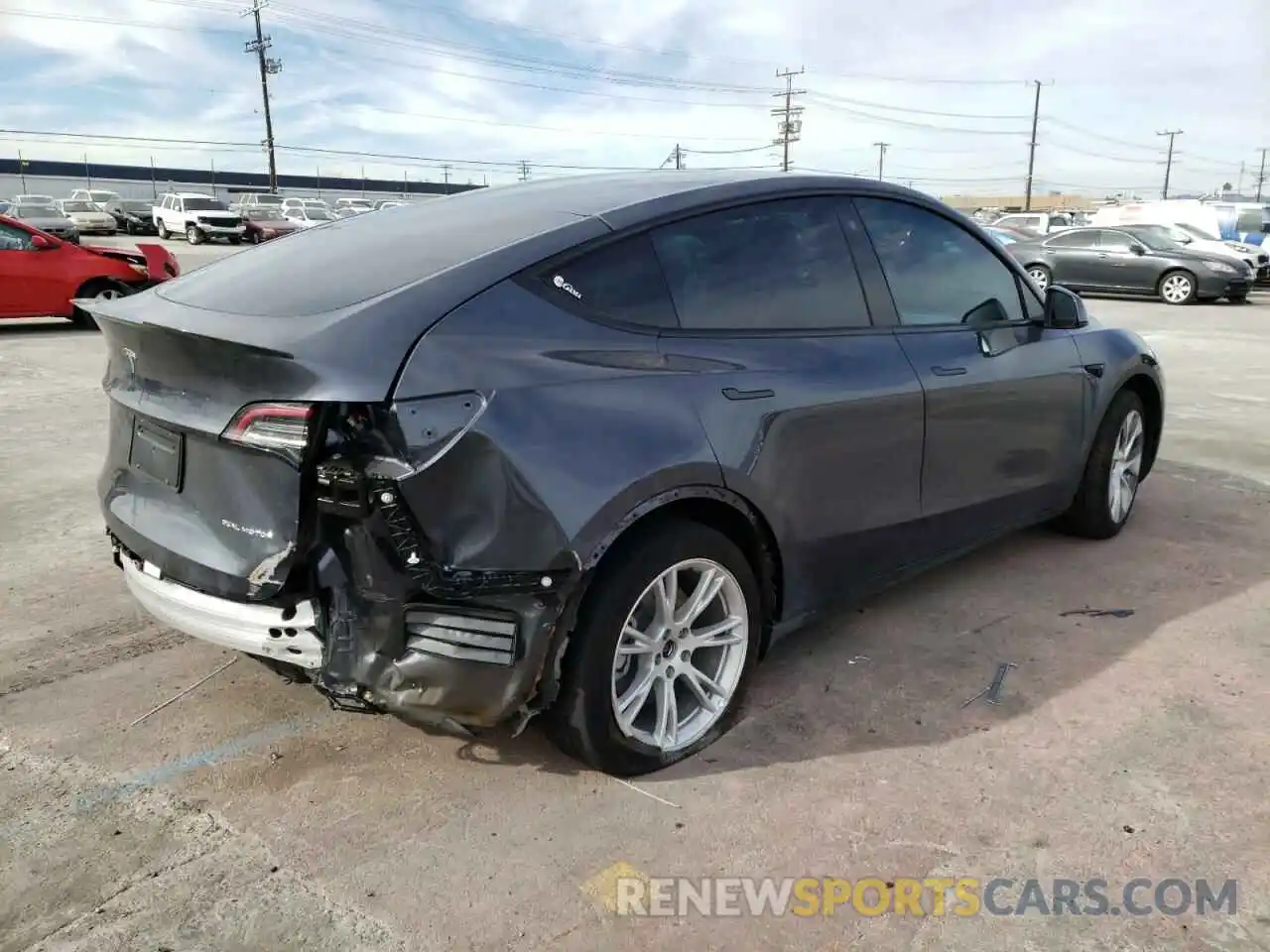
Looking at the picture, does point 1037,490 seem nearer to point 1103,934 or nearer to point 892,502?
point 892,502

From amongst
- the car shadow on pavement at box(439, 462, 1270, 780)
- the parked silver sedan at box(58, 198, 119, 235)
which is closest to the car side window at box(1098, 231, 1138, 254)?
the car shadow on pavement at box(439, 462, 1270, 780)

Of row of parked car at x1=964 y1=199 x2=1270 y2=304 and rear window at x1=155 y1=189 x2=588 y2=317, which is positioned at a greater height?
rear window at x1=155 y1=189 x2=588 y2=317

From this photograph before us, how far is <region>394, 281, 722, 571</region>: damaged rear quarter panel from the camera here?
2252mm

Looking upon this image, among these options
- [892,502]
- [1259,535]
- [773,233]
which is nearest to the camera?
[773,233]

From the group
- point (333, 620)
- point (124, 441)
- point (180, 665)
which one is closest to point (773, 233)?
point (333, 620)

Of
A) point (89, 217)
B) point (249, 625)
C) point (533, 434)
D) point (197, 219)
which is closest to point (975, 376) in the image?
point (533, 434)

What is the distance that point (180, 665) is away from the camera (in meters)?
3.45

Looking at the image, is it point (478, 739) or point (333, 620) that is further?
point (478, 739)

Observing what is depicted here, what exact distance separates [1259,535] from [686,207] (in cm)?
384

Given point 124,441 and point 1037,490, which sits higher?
point 124,441

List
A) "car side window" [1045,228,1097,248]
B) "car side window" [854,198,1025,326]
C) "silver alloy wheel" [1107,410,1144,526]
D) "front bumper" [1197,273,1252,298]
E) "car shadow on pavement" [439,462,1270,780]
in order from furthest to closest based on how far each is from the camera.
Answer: "car side window" [1045,228,1097,248] → "front bumper" [1197,273,1252,298] → "silver alloy wheel" [1107,410,1144,526] → "car side window" [854,198,1025,326] → "car shadow on pavement" [439,462,1270,780]

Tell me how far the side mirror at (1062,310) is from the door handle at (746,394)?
76.3 inches

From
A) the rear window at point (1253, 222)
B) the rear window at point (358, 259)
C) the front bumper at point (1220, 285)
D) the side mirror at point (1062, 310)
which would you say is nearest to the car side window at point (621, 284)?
the rear window at point (358, 259)

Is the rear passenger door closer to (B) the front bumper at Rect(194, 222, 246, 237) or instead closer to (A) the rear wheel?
(A) the rear wheel
